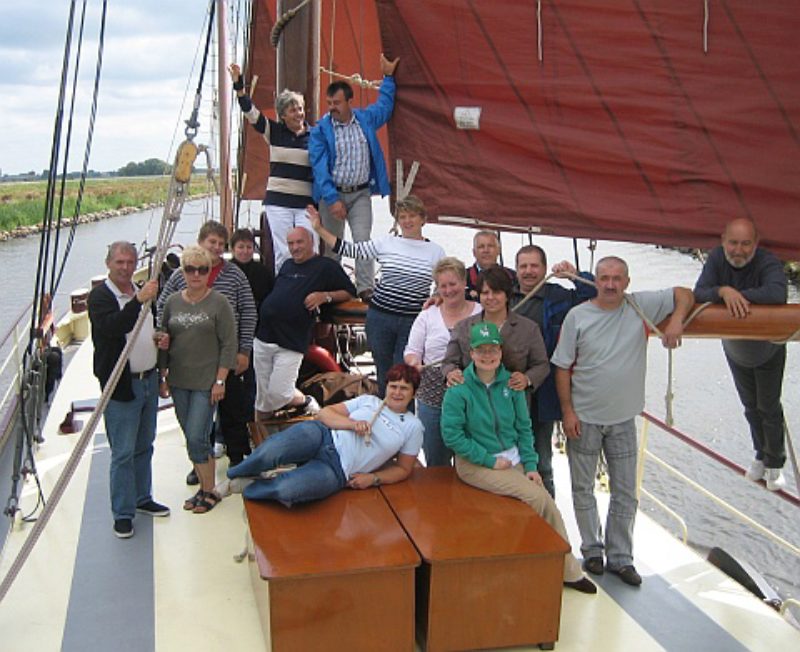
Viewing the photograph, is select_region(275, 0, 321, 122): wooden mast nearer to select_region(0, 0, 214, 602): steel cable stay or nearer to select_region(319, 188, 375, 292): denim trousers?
select_region(0, 0, 214, 602): steel cable stay

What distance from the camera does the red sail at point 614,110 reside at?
3098mm

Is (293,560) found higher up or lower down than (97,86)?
lower down

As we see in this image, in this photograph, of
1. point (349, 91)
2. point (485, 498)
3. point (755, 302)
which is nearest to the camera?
point (755, 302)

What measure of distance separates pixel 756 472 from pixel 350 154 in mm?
3122

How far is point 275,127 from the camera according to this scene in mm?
4840

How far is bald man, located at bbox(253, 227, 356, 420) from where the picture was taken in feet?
15.0

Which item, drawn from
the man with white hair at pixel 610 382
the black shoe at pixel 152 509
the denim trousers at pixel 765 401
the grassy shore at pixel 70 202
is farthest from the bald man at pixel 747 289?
the grassy shore at pixel 70 202

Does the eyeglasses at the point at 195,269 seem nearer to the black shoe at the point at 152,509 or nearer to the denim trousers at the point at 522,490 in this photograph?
the black shoe at the point at 152,509

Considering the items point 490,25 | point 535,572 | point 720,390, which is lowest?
point 720,390

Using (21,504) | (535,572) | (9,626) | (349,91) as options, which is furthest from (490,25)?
(21,504)

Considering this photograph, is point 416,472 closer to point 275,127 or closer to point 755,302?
point 755,302

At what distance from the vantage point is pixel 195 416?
4.21 m

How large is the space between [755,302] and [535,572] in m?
1.33

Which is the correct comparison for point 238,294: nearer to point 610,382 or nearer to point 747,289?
point 610,382
